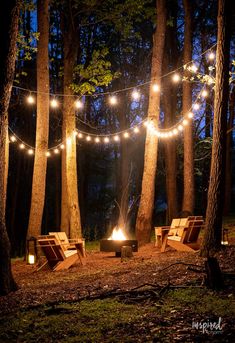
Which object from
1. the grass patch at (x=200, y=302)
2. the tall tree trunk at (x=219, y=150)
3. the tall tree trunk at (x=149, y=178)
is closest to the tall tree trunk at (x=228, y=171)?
the tall tree trunk at (x=149, y=178)

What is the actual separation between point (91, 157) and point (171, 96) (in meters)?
10.1

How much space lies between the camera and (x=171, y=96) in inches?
729

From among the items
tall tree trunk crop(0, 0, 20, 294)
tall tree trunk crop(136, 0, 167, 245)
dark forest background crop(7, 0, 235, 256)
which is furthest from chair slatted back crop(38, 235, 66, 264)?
dark forest background crop(7, 0, 235, 256)

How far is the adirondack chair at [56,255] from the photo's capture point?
8883 mm

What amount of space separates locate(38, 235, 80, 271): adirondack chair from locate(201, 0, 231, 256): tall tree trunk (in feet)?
10.5

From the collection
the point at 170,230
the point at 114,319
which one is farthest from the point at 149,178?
the point at 114,319

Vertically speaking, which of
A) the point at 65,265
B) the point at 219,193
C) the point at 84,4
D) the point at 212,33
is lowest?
the point at 65,265

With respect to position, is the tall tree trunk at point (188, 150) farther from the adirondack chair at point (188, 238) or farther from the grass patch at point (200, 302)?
the grass patch at point (200, 302)

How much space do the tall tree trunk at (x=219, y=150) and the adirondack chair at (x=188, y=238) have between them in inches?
62.5

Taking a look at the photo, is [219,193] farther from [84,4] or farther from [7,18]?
[84,4]

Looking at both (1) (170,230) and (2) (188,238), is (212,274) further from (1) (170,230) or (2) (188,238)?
(1) (170,230)

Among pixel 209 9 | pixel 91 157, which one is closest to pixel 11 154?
pixel 91 157

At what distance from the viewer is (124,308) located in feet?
15.9

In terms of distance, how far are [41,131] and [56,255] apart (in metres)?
4.18
